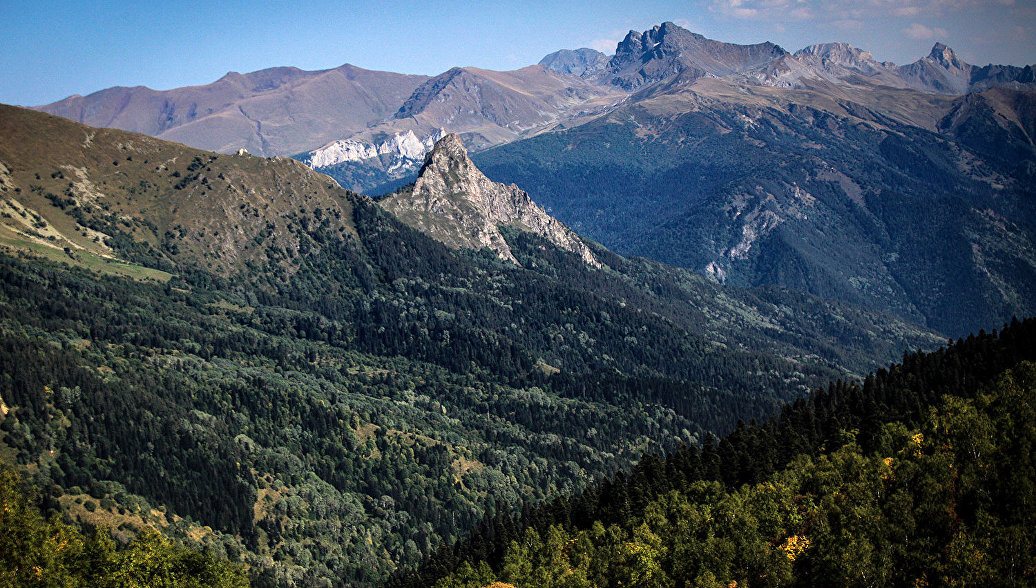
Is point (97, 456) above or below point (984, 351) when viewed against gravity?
below

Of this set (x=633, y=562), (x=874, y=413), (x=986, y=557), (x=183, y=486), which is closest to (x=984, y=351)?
(x=874, y=413)

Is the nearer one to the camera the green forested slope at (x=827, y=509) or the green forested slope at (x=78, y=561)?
the green forested slope at (x=78, y=561)

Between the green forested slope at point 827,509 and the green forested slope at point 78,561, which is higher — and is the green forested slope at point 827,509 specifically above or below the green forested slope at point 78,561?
above

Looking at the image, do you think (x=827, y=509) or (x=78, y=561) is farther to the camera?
(x=827, y=509)

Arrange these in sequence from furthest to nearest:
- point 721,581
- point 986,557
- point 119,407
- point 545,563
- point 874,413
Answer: point 119,407, point 874,413, point 545,563, point 721,581, point 986,557

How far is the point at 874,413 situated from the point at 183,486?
159 metres

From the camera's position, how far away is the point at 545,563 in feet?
410

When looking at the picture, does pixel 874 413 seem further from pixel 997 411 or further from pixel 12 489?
pixel 12 489

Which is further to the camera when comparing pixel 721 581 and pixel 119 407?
pixel 119 407

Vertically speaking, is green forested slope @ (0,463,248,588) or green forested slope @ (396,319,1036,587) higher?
green forested slope @ (396,319,1036,587)

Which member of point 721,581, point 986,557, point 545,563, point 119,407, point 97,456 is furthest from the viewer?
point 119,407

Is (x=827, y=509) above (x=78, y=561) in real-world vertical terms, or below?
above

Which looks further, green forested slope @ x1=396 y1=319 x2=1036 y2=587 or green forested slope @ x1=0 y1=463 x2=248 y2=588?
green forested slope @ x1=396 y1=319 x2=1036 y2=587

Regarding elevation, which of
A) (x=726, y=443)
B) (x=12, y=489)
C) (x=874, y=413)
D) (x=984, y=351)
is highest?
(x=984, y=351)
